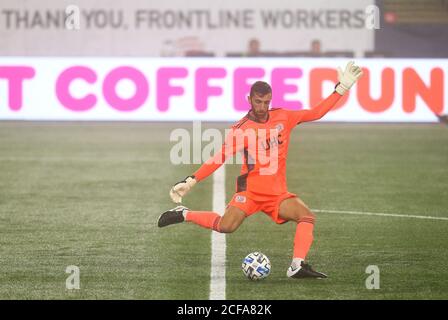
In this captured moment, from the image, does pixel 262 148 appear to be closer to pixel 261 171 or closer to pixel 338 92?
pixel 261 171

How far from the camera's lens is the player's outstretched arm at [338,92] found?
32.4ft

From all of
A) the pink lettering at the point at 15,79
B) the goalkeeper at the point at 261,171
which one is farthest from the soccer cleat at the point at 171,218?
the pink lettering at the point at 15,79

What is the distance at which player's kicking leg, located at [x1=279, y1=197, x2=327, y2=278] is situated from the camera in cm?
936

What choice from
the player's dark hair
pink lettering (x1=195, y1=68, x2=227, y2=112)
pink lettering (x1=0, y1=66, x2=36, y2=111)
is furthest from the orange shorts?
pink lettering (x1=0, y1=66, x2=36, y2=111)

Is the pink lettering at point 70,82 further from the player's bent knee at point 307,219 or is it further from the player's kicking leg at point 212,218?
the player's bent knee at point 307,219

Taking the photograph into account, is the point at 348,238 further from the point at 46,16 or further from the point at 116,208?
the point at 46,16

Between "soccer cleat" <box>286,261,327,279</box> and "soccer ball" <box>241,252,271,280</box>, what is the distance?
0.58ft

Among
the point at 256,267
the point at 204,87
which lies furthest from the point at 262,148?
Result: the point at 204,87

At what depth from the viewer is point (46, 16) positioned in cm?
3177

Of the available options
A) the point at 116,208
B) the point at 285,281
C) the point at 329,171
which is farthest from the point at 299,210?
the point at 329,171

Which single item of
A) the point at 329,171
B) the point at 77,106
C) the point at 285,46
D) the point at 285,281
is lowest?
the point at 285,281

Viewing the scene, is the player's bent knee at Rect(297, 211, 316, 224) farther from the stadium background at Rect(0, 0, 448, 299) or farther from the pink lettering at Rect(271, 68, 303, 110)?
Result: the pink lettering at Rect(271, 68, 303, 110)

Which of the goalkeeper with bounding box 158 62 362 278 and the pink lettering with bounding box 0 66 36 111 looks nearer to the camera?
the goalkeeper with bounding box 158 62 362 278

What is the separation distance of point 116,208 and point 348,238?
10.7ft
